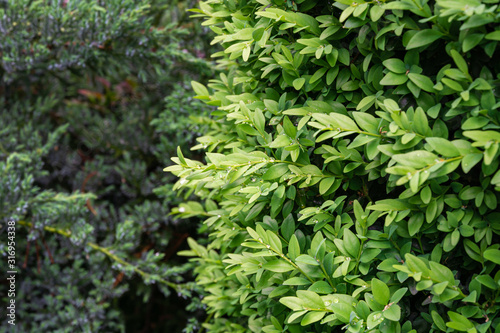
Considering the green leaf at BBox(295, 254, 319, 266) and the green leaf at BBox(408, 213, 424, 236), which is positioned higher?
the green leaf at BBox(408, 213, 424, 236)

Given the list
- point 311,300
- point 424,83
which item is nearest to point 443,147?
point 424,83

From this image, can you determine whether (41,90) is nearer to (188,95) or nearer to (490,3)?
(188,95)

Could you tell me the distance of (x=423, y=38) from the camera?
3.66ft

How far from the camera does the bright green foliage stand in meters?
1.08

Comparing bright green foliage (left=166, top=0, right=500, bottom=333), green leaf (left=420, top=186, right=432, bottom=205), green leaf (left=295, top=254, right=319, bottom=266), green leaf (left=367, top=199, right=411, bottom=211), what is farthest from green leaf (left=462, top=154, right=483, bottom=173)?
green leaf (left=295, top=254, right=319, bottom=266)

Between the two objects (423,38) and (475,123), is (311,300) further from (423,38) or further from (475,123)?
(423,38)

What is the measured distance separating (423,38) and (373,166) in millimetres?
378

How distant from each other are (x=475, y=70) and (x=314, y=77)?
0.47 m

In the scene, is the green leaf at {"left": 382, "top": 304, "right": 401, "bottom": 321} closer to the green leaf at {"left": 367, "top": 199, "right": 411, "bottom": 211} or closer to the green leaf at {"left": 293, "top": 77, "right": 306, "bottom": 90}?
the green leaf at {"left": 367, "top": 199, "right": 411, "bottom": 211}

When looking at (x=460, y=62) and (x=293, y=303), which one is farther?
(x=293, y=303)

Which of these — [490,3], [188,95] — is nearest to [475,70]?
[490,3]

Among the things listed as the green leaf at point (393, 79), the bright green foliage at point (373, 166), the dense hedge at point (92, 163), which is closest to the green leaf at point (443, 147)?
the bright green foliage at point (373, 166)

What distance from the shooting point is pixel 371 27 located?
1.24m

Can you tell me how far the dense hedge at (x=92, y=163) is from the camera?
2438mm
